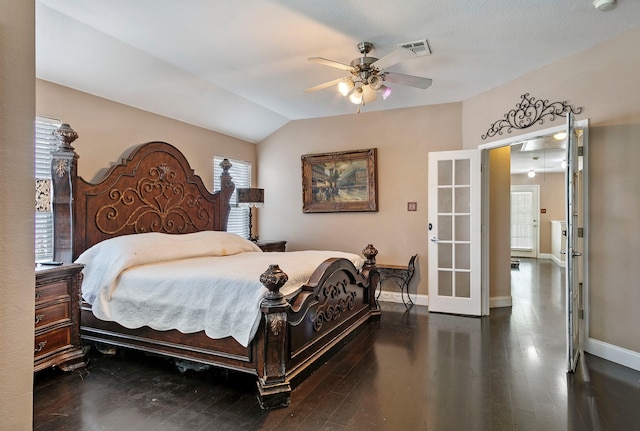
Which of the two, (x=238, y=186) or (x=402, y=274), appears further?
(x=238, y=186)

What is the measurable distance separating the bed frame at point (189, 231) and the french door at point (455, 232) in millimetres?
971

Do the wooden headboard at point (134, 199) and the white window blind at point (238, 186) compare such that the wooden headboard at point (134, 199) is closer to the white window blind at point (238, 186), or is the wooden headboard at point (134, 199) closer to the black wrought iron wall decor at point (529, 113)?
the white window blind at point (238, 186)

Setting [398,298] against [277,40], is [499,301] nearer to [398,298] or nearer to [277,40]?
[398,298]

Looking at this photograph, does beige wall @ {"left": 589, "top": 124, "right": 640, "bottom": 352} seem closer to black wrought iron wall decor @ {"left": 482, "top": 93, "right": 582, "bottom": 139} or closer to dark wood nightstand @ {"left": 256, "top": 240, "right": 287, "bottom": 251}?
black wrought iron wall decor @ {"left": 482, "top": 93, "right": 582, "bottom": 139}

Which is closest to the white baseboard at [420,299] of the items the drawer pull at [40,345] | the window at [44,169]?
the drawer pull at [40,345]

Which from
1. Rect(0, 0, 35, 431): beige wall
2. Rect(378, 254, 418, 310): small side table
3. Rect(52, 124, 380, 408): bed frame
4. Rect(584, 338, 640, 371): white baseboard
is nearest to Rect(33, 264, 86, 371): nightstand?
Rect(52, 124, 380, 408): bed frame

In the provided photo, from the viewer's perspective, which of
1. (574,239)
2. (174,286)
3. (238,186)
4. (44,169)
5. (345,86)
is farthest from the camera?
(238,186)

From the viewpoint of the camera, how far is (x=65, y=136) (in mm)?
3189

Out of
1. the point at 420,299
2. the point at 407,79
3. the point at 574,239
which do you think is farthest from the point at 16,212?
the point at 420,299

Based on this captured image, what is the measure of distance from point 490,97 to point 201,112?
3.61 metres

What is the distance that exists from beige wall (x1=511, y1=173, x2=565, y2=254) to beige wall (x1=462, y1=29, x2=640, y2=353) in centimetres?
751

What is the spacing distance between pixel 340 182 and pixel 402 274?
1.63 meters

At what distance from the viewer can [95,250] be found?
127 inches

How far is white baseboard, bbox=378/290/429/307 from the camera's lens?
16.1 ft
